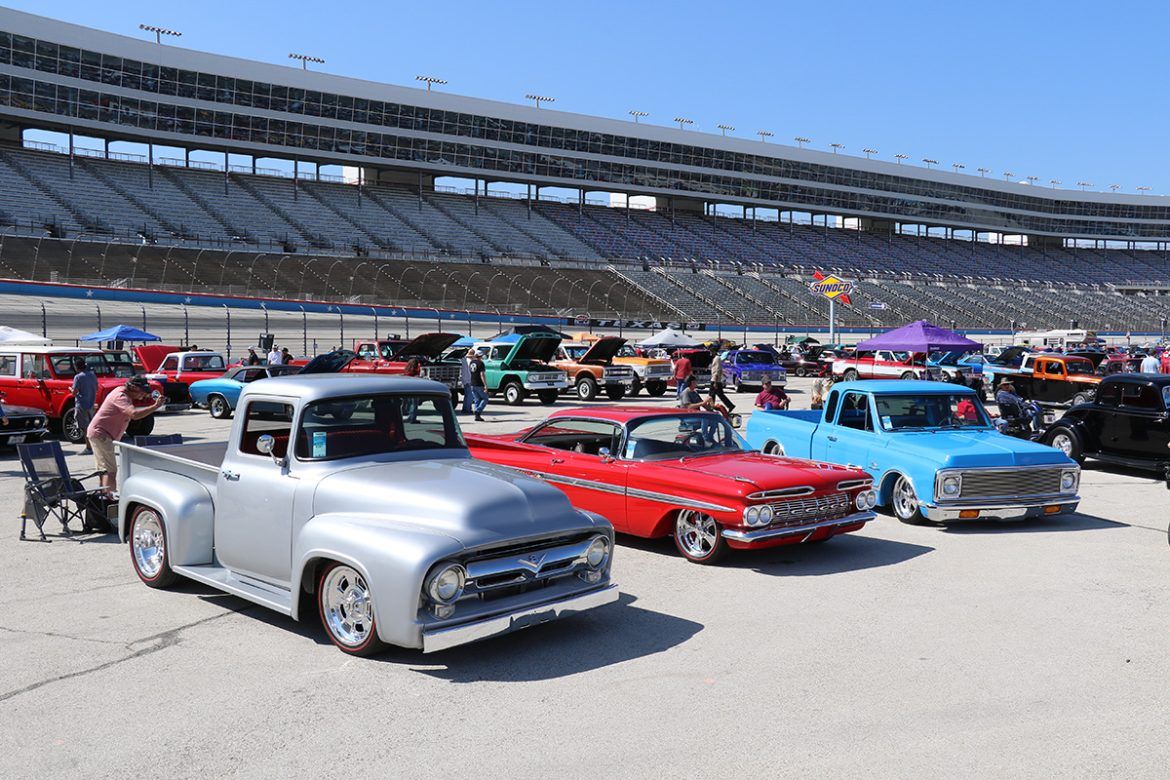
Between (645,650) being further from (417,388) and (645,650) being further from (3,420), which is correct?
(3,420)

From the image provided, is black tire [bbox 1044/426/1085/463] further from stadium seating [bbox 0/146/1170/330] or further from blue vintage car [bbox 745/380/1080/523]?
stadium seating [bbox 0/146/1170/330]

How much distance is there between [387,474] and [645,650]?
2074 millimetres

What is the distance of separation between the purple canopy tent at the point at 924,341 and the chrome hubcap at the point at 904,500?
51.7 feet

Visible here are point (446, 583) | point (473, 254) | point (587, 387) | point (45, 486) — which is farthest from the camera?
point (473, 254)

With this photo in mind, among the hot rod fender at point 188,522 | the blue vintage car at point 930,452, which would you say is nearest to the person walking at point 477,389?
the blue vintage car at point 930,452

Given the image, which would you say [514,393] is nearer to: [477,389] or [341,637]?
[477,389]

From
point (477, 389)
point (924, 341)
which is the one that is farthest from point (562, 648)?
point (924, 341)

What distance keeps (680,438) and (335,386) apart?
13.2 ft

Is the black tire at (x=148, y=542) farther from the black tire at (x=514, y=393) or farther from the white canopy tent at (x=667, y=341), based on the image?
the white canopy tent at (x=667, y=341)

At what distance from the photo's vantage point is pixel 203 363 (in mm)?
24969

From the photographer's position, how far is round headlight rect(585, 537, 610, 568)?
6.80 meters

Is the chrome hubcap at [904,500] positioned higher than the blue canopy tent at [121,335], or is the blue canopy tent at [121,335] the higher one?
the blue canopy tent at [121,335]

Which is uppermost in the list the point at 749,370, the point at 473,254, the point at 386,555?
the point at 473,254

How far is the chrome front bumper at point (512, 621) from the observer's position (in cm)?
587
